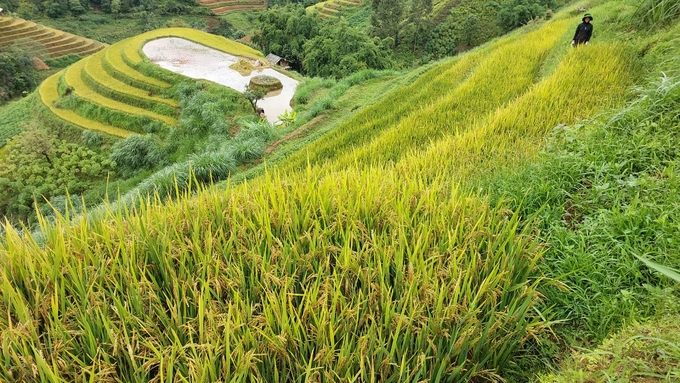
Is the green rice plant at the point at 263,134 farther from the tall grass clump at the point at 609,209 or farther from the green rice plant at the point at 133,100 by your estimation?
the green rice plant at the point at 133,100

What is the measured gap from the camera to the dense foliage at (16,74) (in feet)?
89.1

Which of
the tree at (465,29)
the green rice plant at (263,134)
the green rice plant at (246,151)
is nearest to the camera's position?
the green rice plant at (246,151)

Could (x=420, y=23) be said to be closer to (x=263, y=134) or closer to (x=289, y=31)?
(x=289, y=31)

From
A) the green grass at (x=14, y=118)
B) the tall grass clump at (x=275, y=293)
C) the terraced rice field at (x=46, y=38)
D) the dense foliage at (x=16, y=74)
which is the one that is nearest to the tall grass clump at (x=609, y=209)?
the tall grass clump at (x=275, y=293)

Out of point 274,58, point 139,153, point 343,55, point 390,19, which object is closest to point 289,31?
point 274,58

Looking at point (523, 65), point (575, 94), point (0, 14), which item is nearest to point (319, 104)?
point (523, 65)

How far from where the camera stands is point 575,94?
12.9 ft

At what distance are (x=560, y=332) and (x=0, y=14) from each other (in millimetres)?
53523

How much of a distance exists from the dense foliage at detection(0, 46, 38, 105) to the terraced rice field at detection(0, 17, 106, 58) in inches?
193

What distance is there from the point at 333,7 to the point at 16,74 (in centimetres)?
4185

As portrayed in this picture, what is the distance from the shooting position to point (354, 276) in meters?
1.57

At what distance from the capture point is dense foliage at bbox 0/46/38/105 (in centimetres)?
2717

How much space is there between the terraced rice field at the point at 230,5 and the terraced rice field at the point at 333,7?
33.0ft

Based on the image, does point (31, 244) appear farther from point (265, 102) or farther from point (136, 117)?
point (136, 117)
